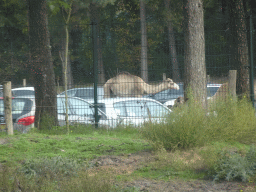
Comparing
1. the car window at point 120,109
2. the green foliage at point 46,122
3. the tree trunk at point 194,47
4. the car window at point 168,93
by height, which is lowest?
the green foliage at point 46,122

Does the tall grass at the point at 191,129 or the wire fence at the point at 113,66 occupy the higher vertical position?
the wire fence at the point at 113,66

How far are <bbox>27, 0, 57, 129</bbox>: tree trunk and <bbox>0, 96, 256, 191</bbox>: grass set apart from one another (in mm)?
1586

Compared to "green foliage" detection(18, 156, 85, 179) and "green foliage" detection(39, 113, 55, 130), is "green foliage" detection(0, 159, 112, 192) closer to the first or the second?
"green foliage" detection(18, 156, 85, 179)

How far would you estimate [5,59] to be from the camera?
950 cm

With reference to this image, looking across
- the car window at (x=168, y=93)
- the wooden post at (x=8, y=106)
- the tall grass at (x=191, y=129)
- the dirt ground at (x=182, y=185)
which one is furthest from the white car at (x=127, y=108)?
the dirt ground at (x=182, y=185)

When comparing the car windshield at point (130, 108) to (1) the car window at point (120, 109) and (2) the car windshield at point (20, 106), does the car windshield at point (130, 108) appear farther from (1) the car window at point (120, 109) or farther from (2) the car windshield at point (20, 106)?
(2) the car windshield at point (20, 106)

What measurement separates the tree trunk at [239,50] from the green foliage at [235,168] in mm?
5492

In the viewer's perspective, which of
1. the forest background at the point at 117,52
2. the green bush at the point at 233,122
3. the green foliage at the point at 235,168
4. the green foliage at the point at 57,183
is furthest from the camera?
the forest background at the point at 117,52

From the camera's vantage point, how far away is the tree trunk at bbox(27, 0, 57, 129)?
9398 mm

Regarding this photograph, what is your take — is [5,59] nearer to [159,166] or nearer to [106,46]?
[106,46]

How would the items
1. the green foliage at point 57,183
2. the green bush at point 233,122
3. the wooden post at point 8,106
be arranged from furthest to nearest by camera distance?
the wooden post at point 8,106 → the green bush at point 233,122 → the green foliage at point 57,183

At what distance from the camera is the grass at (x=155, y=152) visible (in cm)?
441

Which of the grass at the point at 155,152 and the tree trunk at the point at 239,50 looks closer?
the grass at the point at 155,152

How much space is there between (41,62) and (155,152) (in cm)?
483
